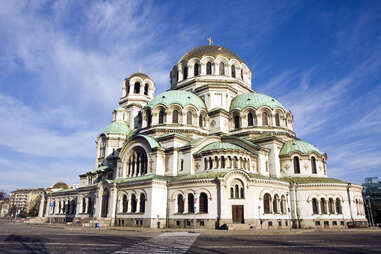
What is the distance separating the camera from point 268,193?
33.2 meters

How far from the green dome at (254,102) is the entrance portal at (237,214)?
1624 cm

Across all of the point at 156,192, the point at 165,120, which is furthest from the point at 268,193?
the point at 165,120

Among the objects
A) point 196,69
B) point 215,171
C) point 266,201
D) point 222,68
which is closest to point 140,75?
point 196,69

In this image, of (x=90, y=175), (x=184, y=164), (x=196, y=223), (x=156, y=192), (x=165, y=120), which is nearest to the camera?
(x=196, y=223)

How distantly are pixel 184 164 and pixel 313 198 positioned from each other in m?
16.0

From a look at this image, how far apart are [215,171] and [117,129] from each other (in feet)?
76.2

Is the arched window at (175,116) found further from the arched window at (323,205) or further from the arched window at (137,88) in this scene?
the arched window at (323,205)

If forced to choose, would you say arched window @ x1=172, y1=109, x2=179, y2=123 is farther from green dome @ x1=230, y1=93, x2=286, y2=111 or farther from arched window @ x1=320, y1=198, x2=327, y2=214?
arched window @ x1=320, y1=198, x2=327, y2=214

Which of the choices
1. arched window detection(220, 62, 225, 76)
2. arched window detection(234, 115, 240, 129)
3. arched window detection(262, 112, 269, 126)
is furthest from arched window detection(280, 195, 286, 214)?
arched window detection(220, 62, 225, 76)

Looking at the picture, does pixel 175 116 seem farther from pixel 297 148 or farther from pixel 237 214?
pixel 297 148

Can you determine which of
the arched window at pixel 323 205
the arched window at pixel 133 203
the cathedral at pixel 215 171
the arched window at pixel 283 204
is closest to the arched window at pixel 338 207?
the cathedral at pixel 215 171

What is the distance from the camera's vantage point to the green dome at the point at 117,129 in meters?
49.6

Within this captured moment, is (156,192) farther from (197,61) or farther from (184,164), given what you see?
(197,61)

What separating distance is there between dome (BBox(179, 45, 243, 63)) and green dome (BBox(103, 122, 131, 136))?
1558cm
